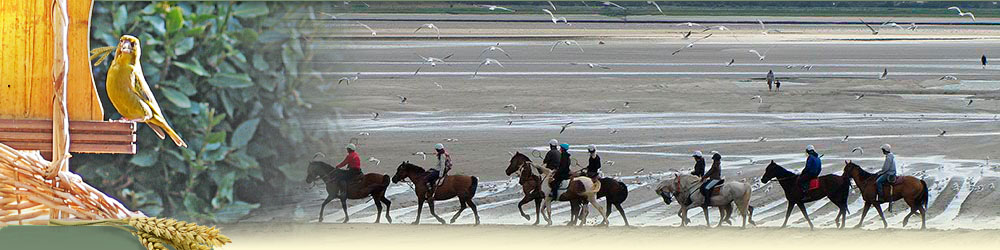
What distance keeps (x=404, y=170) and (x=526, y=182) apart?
2.16 feet

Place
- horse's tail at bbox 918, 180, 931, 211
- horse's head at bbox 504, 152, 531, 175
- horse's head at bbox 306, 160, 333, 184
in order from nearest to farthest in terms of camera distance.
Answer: horse's head at bbox 306, 160, 333, 184
horse's tail at bbox 918, 180, 931, 211
horse's head at bbox 504, 152, 531, 175

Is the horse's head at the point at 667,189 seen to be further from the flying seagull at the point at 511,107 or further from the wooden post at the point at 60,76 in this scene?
the wooden post at the point at 60,76

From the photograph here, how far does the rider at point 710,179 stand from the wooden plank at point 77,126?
4.15 m

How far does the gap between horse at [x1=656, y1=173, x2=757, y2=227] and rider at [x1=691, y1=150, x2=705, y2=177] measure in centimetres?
3

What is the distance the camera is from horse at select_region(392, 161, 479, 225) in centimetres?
621

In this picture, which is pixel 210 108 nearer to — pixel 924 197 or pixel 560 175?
pixel 560 175

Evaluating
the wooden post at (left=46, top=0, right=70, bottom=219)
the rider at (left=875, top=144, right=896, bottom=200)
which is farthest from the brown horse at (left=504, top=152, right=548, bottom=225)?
the wooden post at (left=46, top=0, right=70, bottom=219)

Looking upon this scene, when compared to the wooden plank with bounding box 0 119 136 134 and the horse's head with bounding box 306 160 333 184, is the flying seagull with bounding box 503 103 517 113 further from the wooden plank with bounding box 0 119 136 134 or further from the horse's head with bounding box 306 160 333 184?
the wooden plank with bounding box 0 119 136 134

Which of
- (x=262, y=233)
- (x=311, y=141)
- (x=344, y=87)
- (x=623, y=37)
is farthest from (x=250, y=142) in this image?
(x=623, y=37)

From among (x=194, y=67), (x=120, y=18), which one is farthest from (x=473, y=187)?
(x=120, y=18)

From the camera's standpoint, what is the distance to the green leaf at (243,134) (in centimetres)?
434

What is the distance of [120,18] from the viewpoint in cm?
415

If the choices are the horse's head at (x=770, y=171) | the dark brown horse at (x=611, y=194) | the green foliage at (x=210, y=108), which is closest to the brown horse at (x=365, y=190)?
the dark brown horse at (x=611, y=194)

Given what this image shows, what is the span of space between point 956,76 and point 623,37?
1.97 meters
